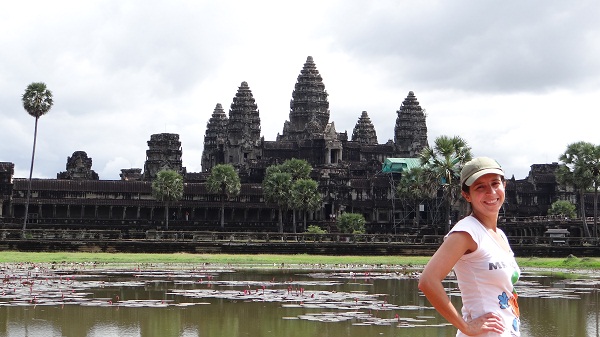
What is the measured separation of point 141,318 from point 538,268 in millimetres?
33176

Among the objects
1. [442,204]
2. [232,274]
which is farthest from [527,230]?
[232,274]

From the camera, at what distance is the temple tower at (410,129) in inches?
5763

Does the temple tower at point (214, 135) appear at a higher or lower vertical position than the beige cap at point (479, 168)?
higher

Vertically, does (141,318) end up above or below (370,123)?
below

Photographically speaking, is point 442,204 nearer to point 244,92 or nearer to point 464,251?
point 244,92

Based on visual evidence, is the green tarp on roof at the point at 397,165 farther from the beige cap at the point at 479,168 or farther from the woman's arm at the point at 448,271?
the woman's arm at the point at 448,271

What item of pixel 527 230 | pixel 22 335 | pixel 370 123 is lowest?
pixel 22 335

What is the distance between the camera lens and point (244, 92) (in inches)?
5768

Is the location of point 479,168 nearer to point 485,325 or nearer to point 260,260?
point 485,325

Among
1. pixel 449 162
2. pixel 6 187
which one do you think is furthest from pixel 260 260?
pixel 6 187

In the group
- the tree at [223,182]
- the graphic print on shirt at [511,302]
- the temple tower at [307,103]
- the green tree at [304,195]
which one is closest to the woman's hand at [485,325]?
the graphic print on shirt at [511,302]

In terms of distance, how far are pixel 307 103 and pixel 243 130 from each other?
1003 centimetres

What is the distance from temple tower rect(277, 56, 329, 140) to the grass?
8053 centimetres

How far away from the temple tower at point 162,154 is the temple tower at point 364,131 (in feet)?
113
